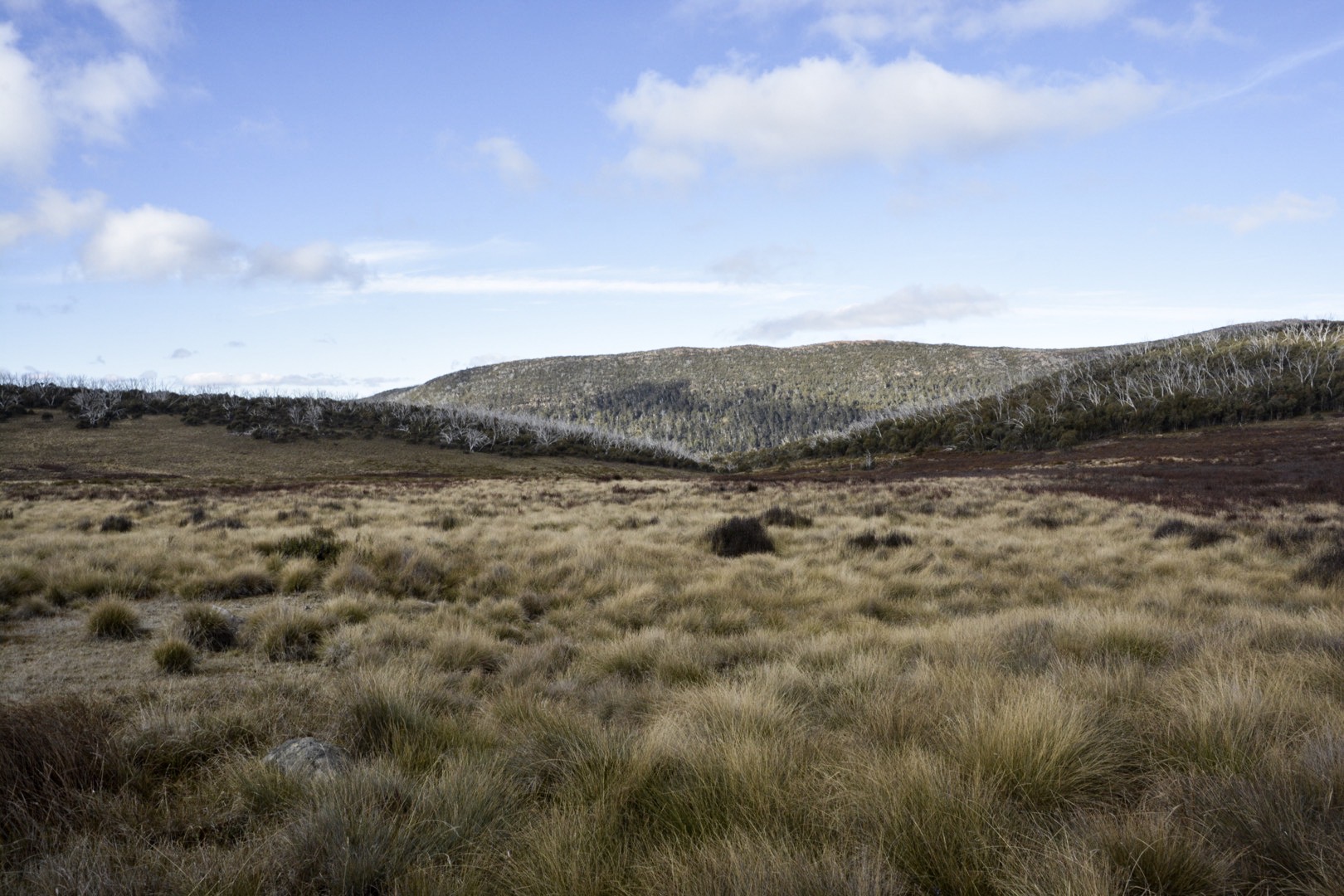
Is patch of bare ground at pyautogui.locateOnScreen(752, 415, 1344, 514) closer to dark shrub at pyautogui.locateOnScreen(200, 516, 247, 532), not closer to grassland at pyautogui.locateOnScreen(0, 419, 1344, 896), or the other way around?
grassland at pyautogui.locateOnScreen(0, 419, 1344, 896)

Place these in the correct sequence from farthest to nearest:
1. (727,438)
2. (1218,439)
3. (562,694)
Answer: (727,438)
(1218,439)
(562,694)

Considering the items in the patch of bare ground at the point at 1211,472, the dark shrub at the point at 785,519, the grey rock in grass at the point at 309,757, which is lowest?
the patch of bare ground at the point at 1211,472


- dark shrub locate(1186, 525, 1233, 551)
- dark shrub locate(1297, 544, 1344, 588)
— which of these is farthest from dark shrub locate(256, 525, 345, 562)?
dark shrub locate(1186, 525, 1233, 551)

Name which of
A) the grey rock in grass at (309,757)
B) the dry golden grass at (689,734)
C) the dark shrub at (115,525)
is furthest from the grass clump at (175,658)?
the dark shrub at (115,525)

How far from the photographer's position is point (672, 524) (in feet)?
49.5

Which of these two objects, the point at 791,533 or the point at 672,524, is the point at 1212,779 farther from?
the point at 672,524

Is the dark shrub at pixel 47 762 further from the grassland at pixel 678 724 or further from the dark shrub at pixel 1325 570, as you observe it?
the dark shrub at pixel 1325 570

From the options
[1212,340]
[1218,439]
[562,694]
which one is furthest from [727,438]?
[562,694]

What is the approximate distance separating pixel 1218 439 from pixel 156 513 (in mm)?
69674

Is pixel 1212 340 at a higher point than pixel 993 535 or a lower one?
higher

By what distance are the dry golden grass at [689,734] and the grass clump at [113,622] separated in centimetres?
18

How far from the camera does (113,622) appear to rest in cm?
642

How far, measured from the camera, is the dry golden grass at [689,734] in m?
2.25

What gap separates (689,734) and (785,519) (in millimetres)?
11759
